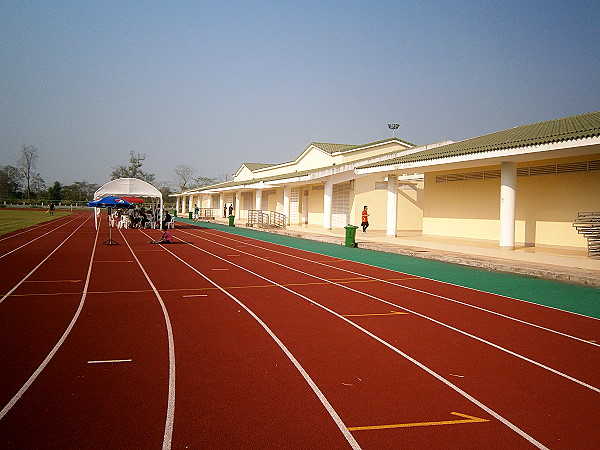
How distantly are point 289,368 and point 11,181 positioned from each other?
109 meters

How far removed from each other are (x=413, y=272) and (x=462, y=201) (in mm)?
9325

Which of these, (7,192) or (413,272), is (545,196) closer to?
(413,272)

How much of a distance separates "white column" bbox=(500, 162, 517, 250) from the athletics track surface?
7.57 m

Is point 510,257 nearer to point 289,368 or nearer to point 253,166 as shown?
point 289,368

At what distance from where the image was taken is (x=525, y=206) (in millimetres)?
17812

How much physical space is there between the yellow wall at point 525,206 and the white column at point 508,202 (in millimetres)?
1784

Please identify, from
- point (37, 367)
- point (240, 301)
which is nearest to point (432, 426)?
point (37, 367)

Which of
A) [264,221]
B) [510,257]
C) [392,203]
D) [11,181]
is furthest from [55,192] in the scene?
[510,257]

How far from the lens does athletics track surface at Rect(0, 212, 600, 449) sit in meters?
3.74

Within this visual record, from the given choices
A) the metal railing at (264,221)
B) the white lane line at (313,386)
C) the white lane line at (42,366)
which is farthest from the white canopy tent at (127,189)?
the white lane line at (313,386)

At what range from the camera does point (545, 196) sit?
1697 centimetres

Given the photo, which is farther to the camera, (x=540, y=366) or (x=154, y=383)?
(x=540, y=366)

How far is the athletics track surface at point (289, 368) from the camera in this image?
3.74 metres

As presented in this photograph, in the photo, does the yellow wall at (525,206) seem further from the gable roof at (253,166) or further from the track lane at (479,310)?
the gable roof at (253,166)
